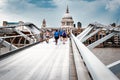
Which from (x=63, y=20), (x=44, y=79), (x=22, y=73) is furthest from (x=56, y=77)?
(x=63, y=20)

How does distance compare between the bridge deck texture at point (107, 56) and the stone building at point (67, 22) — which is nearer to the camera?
the bridge deck texture at point (107, 56)

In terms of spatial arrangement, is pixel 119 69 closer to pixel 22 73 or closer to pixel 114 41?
pixel 22 73

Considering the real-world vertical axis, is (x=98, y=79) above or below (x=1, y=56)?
above

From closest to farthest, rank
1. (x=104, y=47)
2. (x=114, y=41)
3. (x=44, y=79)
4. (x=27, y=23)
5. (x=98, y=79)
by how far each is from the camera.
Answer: (x=98, y=79)
(x=44, y=79)
(x=27, y=23)
(x=104, y=47)
(x=114, y=41)

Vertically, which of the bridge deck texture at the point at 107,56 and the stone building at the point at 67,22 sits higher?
the stone building at the point at 67,22

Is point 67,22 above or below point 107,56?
above

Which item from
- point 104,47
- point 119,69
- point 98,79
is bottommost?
point 104,47

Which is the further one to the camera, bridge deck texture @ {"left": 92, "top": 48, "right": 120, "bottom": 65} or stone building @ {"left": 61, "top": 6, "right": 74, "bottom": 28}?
stone building @ {"left": 61, "top": 6, "right": 74, "bottom": 28}

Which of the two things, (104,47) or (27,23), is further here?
(104,47)

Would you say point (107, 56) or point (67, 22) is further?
point (67, 22)

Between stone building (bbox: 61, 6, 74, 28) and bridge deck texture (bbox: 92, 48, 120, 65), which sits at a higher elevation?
stone building (bbox: 61, 6, 74, 28)

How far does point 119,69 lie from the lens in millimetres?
10523

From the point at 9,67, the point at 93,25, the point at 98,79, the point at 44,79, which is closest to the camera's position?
the point at 98,79

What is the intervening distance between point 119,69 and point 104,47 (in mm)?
150080
